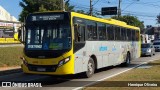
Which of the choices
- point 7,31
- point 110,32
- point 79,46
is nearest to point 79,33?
point 79,46

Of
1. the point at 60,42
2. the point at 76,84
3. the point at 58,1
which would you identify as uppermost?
the point at 58,1

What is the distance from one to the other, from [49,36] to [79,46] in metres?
1.46

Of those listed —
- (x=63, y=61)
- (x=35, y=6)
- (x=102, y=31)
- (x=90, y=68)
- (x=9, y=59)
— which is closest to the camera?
(x=63, y=61)

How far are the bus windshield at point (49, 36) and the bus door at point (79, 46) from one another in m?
0.43

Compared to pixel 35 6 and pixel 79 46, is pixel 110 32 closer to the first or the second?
pixel 79 46

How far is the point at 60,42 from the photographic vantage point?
15.1 metres

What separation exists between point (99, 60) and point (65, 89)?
18.0 feet

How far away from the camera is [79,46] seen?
52.0 feet

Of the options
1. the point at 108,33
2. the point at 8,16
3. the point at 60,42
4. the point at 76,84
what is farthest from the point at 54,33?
the point at 8,16

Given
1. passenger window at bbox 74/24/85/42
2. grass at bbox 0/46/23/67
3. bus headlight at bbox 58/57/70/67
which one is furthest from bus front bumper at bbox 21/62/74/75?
grass at bbox 0/46/23/67

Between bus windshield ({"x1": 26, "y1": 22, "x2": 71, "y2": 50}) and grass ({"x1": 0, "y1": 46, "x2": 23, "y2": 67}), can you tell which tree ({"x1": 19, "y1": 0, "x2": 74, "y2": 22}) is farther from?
bus windshield ({"x1": 26, "y1": 22, "x2": 71, "y2": 50})

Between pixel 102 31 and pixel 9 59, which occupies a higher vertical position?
pixel 102 31

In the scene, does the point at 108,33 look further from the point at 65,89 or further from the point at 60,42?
the point at 65,89

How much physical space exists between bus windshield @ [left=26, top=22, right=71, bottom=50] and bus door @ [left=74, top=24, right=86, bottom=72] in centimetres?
43
